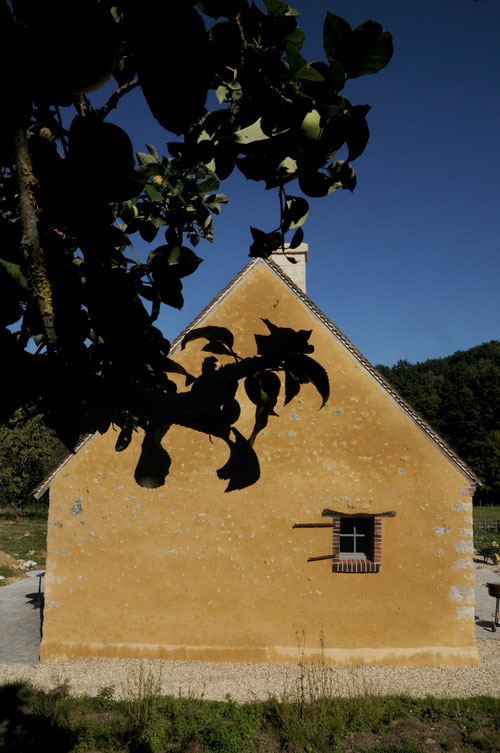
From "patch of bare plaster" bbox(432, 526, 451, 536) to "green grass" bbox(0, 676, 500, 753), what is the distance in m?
2.42

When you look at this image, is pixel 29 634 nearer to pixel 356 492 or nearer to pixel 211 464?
pixel 211 464

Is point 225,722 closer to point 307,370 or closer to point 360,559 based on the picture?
point 360,559

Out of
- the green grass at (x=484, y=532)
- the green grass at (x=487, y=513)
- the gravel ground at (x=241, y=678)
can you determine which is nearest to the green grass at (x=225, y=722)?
the gravel ground at (x=241, y=678)

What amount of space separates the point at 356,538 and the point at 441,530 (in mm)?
1487

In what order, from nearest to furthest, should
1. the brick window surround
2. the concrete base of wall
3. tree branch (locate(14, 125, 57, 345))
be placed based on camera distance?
tree branch (locate(14, 125, 57, 345)) → the concrete base of wall → the brick window surround

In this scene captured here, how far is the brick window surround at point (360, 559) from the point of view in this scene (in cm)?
858

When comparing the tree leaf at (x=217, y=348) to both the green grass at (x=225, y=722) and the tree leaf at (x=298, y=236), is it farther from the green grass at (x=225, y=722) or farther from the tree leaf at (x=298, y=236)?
the green grass at (x=225, y=722)

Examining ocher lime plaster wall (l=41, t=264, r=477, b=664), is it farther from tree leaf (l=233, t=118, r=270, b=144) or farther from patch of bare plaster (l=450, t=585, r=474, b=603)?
tree leaf (l=233, t=118, r=270, b=144)

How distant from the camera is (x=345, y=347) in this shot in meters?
9.13

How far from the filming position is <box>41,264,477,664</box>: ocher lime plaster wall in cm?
845

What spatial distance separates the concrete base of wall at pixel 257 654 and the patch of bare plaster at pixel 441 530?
→ 6.19ft

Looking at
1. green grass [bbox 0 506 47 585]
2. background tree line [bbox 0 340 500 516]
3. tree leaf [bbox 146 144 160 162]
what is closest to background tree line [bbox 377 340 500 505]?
background tree line [bbox 0 340 500 516]

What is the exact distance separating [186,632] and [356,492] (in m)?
3.74

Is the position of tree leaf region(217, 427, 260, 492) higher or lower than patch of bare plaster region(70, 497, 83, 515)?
higher
